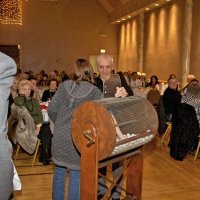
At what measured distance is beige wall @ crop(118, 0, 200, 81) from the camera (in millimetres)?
9578

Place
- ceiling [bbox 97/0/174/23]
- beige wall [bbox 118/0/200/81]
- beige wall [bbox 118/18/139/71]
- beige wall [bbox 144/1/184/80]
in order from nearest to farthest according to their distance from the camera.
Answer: beige wall [bbox 118/0/200/81] → beige wall [bbox 144/1/184/80] → ceiling [bbox 97/0/174/23] → beige wall [bbox 118/18/139/71]

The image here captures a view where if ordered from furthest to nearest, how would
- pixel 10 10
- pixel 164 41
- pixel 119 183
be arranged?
pixel 10 10 → pixel 164 41 → pixel 119 183

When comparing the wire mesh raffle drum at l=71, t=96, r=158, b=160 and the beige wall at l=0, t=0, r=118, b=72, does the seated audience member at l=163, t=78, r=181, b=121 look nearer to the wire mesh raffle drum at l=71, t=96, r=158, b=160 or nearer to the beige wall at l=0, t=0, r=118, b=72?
the wire mesh raffle drum at l=71, t=96, r=158, b=160

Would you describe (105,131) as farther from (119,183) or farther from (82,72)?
(119,183)

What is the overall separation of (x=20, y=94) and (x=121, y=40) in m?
11.6

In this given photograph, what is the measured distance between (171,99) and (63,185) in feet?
11.5

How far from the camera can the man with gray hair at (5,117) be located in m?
0.92

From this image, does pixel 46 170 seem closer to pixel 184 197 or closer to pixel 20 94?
pixel 20 94

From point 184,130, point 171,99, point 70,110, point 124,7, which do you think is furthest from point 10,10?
point 70,110

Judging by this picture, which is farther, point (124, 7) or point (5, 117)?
point (124, 7)

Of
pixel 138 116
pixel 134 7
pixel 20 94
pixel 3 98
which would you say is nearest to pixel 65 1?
pixel 134 7

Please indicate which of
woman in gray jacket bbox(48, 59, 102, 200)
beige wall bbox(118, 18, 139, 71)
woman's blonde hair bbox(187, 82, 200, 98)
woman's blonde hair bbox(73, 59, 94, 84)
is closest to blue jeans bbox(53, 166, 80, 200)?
woman in gray jacket bbox(48, 59, 102, 200)

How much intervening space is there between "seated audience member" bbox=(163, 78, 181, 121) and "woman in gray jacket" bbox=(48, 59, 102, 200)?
11.4 ft

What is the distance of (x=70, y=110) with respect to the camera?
229 cm
